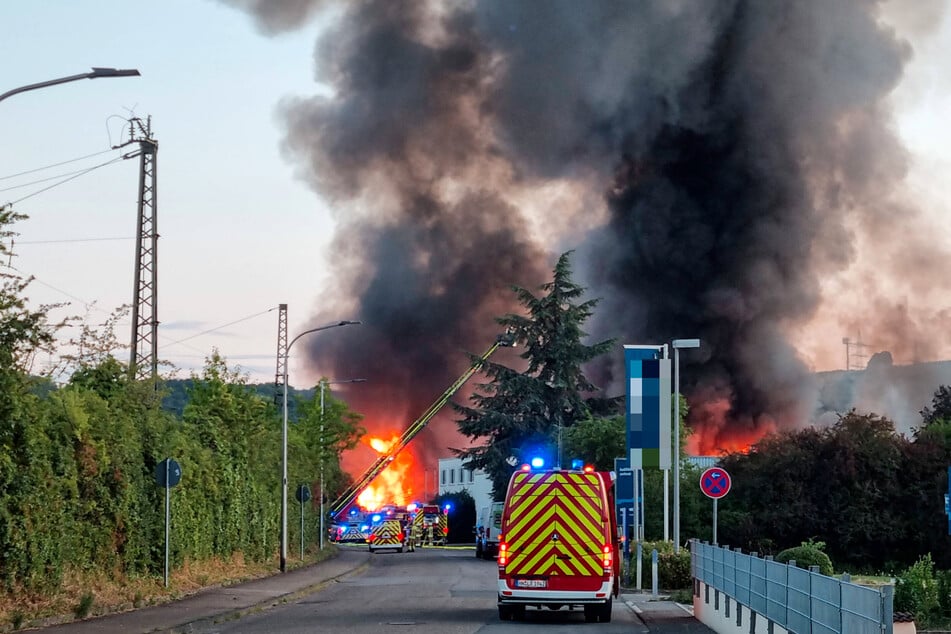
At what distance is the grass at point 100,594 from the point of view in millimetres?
21594

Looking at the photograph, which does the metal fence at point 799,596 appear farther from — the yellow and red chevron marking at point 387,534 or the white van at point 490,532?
the yellow and red chevron marking at point 387,534

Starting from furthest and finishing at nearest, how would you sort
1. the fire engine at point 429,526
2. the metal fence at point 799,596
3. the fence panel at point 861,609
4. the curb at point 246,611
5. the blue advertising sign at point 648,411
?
the fire engine at point 429,526 < the blue advertising sign at point 648,411 < the curb at point 246,611 < the metal fence at point 799,596 < the fence panel at point 861,609

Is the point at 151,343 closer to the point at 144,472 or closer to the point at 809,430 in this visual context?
the point at 144,472

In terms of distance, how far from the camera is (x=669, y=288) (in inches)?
3477

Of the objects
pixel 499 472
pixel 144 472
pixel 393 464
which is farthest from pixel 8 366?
pixel 393 464

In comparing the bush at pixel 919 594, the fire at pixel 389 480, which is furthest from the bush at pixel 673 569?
the fire at pixel 389 480

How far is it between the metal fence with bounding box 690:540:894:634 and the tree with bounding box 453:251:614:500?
5396 cm

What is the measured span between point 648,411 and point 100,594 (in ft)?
49.1

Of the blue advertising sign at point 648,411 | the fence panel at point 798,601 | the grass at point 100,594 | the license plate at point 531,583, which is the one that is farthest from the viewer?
the blue advertising sign at point 648,411

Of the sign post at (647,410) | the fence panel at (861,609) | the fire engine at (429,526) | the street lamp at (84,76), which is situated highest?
the street lamp at (84,76)

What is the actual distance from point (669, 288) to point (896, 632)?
231 feet

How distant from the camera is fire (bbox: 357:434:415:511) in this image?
9675cm

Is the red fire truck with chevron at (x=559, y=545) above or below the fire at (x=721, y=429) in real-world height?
below

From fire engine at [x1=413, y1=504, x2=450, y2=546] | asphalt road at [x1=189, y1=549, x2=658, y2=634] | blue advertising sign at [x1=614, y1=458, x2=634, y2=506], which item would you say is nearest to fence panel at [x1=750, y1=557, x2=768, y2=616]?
asphalt road at [x1=189, y1=549, x2=658, y2=634]
